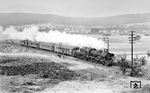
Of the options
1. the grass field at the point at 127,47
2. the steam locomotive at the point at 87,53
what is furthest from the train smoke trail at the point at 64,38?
the grass field at the point at 127,47

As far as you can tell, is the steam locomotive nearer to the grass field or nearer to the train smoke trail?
the train smoke trail

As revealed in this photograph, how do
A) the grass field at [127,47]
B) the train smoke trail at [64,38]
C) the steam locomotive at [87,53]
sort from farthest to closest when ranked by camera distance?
the grass field at [127,47] < the train smoke trail at [64,38] < the steam locomotive at [87,53]

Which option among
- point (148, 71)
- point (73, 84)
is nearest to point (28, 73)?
point (73, 84)

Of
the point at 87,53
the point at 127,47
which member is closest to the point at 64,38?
the point at 87,53

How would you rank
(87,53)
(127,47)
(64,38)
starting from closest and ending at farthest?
1. (87,53)
2. (64,38)
3. (127,47)

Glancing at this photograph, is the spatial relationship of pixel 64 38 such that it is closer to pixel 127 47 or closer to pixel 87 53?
pixel 87 53

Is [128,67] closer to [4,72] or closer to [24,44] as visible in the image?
[4,72]

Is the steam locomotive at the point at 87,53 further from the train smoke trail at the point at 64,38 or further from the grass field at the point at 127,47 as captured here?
the grass field at the point at 127,47

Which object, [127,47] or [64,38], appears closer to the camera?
[64,38]

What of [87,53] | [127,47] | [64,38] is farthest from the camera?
[127,47]

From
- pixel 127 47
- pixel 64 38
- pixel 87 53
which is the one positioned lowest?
pixel 87 53

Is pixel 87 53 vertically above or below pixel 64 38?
below

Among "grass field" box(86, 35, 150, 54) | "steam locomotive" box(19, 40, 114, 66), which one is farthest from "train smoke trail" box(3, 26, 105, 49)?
"grass field" box(86, 35, 150, 54)
